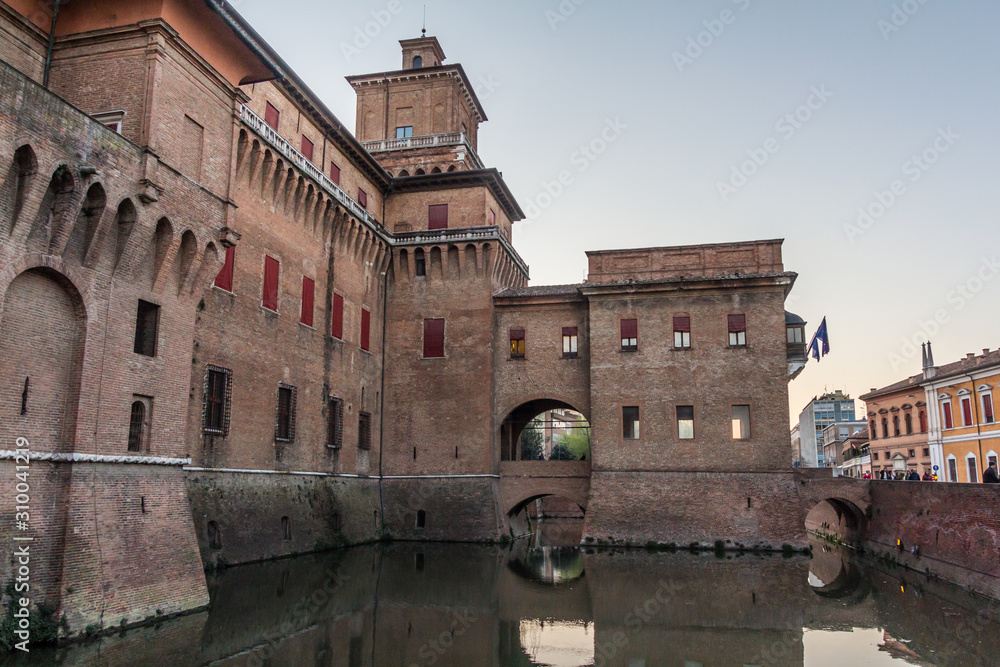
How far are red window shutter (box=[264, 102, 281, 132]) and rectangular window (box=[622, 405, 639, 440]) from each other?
15.0 metres

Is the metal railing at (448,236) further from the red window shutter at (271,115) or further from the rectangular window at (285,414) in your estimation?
the rectangular window at (285,414)

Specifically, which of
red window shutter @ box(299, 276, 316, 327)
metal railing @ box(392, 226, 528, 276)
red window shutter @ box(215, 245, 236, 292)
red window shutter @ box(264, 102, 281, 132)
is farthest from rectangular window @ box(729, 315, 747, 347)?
red window shutter @ box(215, 245, 236, 292)

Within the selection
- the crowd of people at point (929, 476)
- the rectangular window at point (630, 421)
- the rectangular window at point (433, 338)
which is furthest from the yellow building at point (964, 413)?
the rectangular window at point (433, 338)

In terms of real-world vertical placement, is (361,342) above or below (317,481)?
above

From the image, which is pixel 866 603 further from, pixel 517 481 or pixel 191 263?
pixel 191 263

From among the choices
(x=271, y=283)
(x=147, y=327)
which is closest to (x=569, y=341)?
(x=271, y=283)

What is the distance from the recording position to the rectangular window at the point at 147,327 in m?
13.9

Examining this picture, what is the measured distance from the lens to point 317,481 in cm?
2400

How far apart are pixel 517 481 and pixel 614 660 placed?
57.4ft

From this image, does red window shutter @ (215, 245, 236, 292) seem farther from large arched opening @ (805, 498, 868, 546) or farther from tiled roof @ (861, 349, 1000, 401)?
tiled roof @ (861, 349, 1000, 401)

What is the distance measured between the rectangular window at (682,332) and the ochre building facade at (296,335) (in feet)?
0.54

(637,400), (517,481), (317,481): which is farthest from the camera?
Result: (517,481)

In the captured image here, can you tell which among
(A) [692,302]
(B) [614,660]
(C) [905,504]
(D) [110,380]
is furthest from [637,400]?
(D) [110,380]

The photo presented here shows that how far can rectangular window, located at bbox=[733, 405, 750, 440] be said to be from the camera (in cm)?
2642
